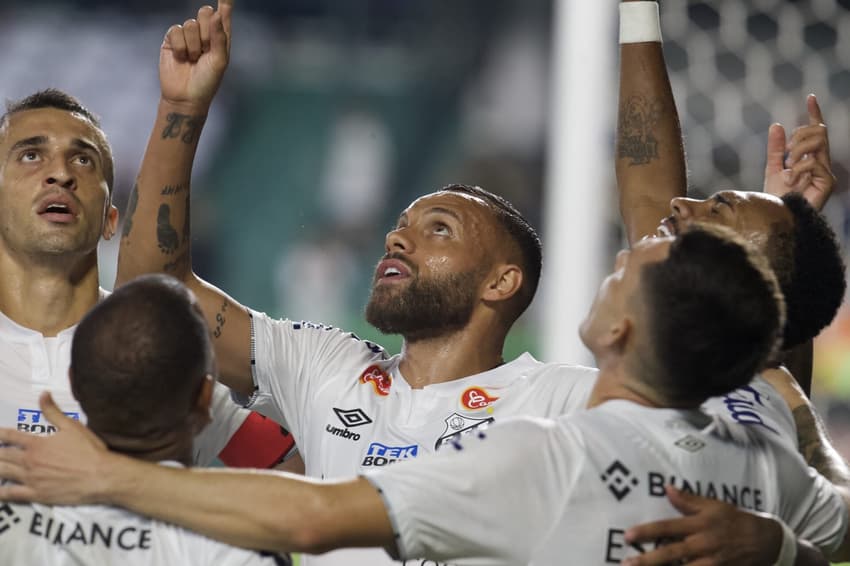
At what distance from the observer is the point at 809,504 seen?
278cm

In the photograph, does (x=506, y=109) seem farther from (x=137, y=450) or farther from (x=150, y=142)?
(x=137, y=450)

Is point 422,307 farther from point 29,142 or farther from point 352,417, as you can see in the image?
point 29,142

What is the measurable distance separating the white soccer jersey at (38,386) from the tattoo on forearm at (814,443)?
5.26ft

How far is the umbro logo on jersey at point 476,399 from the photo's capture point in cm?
351

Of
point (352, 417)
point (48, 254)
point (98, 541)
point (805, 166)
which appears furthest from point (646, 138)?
point (98, 541)

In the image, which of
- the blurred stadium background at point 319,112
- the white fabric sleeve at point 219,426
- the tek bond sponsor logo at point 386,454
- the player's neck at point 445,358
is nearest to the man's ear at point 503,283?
the player's neck at point 445,358

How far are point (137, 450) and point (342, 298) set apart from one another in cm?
1050

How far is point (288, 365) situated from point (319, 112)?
425 inches

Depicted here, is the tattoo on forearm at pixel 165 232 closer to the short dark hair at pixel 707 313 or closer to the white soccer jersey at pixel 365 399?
the white soccer jersey at pixel 365 399

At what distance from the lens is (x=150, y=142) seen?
366cm

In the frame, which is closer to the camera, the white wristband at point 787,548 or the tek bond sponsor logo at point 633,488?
the tek bond sponsor logo at point 633,488

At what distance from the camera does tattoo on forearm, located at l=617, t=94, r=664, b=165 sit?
13.1 ft

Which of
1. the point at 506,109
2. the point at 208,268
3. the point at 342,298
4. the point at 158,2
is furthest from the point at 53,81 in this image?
the point at 506,109

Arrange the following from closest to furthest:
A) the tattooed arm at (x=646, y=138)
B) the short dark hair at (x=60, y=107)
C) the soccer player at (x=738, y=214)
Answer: the soccer player at (x=738, y=214) < the short dark hair at (x=60, y=107) < the tattooed arm at (x=646, y=138)
